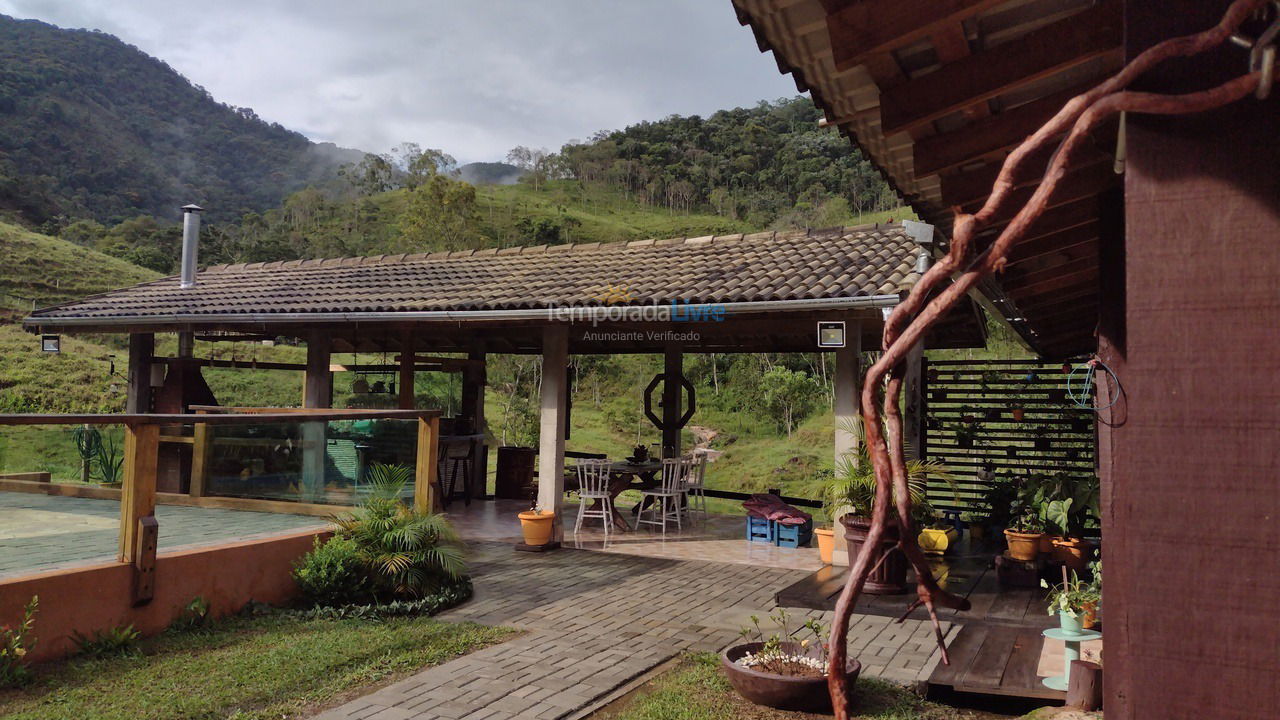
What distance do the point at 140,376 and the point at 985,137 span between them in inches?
429

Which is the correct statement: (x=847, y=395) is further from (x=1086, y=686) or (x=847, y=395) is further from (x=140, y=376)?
(x=140, y=376)

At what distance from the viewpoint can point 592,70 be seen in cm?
6931

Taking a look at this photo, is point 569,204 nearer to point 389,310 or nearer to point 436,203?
point 436,203

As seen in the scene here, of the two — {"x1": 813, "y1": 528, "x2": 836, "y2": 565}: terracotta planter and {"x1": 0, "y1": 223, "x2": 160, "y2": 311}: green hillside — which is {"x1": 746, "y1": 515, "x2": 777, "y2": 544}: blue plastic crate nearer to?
{"x1": 813, "y1": 528, "x2": 836, "y2": 565}: terracotta planter

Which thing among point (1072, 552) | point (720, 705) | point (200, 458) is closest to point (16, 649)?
point (200, 458)

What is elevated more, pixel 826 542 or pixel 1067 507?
pixel 1067 507

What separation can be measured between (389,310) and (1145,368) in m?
8.43

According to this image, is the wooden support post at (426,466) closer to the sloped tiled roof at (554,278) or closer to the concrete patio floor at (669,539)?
the sloped tiled roof at (554,278)

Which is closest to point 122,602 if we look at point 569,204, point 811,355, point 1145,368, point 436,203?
point 1145,368

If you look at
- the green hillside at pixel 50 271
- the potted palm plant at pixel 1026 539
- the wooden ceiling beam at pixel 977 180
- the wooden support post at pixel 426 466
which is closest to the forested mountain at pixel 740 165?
the green hillside at pixel 50 271

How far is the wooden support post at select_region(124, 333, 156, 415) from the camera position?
1033cm

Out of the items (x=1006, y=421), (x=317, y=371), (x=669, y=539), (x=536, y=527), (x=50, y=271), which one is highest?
(x=50, y=271)

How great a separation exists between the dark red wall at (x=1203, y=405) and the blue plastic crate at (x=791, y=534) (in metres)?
8.12

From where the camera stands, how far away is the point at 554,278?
9.37 meters
